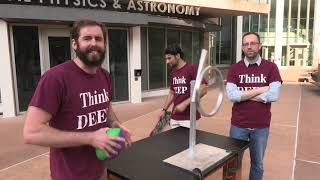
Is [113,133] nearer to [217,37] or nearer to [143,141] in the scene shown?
[143,141]

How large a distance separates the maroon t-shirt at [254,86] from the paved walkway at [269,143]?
1310 mm

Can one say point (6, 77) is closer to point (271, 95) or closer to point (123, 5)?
point (123, 5)

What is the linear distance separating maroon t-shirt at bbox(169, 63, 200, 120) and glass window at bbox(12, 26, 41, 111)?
231 inches

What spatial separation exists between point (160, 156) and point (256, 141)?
146 centimetres

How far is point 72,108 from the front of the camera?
194cm

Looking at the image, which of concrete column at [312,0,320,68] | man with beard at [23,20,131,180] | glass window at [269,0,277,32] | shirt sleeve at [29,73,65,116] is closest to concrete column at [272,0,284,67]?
glass window at [269,0,277,32]

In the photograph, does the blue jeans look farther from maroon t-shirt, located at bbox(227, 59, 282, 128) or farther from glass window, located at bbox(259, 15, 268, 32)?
glass window, located at bbox(259, 15, 268, 32)

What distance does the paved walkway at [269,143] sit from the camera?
4.63 metres

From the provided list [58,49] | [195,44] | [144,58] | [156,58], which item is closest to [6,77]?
[58,49]

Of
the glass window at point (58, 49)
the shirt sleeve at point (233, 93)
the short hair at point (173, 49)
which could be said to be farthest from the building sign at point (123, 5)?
the shirt sleeve at point (233, 93)

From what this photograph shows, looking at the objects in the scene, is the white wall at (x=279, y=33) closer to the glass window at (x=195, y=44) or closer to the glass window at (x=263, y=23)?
the glass window at (x=263, y=23)

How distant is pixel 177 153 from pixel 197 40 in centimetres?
1244

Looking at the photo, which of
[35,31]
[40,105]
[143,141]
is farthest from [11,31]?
[40,105]

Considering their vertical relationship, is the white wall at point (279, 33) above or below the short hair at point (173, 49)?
above
